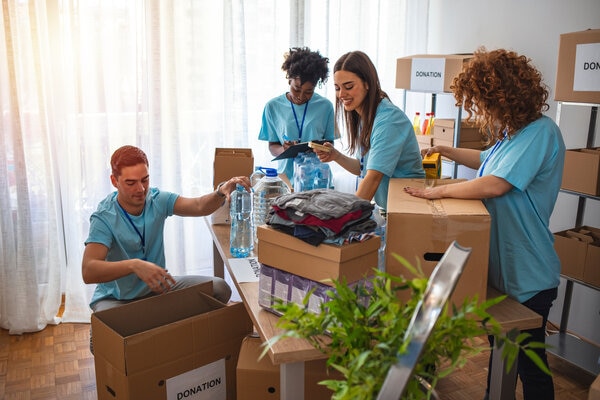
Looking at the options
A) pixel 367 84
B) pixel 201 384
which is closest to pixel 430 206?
pixel 367 84

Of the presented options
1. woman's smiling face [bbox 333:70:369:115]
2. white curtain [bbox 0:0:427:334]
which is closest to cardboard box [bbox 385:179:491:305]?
woman's smiling face [bbox 333:70:369:115]

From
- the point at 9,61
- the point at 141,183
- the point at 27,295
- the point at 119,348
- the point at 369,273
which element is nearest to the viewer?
the point at 369,273

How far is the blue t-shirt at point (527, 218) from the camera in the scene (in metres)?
1.74

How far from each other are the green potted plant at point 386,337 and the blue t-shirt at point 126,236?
1.31m

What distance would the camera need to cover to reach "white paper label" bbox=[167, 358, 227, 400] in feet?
6.40

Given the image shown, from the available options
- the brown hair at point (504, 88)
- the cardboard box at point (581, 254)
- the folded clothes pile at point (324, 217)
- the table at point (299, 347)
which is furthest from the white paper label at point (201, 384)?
the cardboard box at point (581, 254)

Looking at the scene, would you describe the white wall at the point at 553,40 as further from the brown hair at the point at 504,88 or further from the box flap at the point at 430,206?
the box flap at the point at 430,206

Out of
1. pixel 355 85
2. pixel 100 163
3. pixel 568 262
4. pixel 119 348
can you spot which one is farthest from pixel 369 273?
pixel 100 163

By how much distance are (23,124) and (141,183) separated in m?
1.29

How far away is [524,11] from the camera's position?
3.41 m

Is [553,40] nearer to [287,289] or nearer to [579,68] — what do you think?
[579,68]

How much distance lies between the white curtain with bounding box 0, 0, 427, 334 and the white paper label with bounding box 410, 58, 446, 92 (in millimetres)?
569

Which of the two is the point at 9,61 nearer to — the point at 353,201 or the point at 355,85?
the point at 355,85

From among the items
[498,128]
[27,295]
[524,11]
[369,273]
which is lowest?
[27,295]
